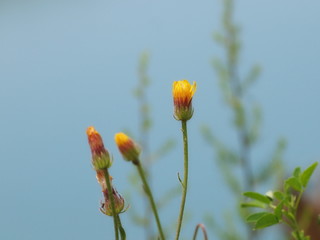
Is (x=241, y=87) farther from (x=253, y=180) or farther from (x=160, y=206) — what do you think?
(x=160, y=206)

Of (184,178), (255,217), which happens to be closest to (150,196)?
(184,178)

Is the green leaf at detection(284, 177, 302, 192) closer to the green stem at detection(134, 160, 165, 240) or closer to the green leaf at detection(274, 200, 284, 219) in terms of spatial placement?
the green leaf at detection(274, 200, 284, 219)

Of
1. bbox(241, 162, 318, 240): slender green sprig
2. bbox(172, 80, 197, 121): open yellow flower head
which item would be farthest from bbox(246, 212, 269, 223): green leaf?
bbox(172, 80, 197, 121): open yellow flower head

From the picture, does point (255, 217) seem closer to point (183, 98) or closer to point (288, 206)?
point (288, 206)

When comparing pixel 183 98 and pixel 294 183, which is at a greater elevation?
pixel 183 98

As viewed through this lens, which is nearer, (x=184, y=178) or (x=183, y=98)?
(x=184, y=178)

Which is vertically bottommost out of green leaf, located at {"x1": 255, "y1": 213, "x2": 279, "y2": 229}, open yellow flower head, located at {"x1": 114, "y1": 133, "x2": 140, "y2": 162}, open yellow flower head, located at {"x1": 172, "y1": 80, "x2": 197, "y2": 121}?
green leaf, located at {"x1": 255, "y1": 213, "x2": 279, "y2": 229}
